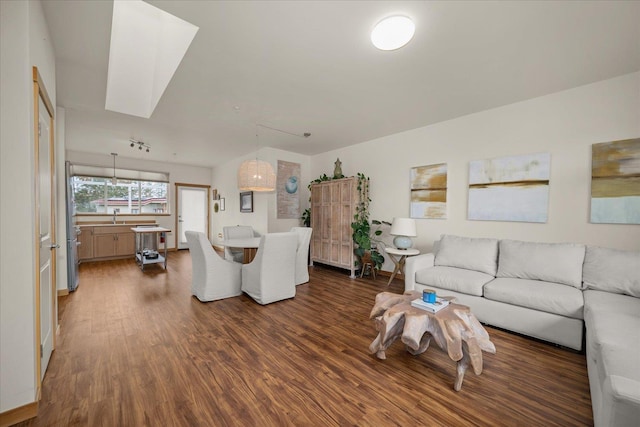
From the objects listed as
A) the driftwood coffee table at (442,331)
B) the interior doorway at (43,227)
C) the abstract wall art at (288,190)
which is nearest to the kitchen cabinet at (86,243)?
the abstract wall art at (288,190)

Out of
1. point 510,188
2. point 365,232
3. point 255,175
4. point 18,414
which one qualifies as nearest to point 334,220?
point 365,232

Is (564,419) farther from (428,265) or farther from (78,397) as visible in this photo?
(78,397)

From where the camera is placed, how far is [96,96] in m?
3.21

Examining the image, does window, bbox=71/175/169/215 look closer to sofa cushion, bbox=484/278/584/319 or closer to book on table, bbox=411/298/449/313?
book on table, bbox=411/298/449/313

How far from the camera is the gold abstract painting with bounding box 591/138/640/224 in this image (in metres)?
2.53

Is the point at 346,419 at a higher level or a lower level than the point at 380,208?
lower

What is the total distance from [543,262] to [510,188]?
3.51ft

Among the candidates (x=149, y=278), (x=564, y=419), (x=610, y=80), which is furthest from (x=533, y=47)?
→ (x=149, y=278)

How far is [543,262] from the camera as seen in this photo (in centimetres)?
261

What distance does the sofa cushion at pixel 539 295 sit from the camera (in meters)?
2.13

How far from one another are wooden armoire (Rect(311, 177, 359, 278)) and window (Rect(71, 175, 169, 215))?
4854 millimetres

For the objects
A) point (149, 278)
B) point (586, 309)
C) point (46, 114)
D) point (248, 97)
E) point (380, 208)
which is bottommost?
point (149, 278)

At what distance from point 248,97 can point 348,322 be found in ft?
9.53

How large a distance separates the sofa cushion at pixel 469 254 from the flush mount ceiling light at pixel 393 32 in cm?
242
